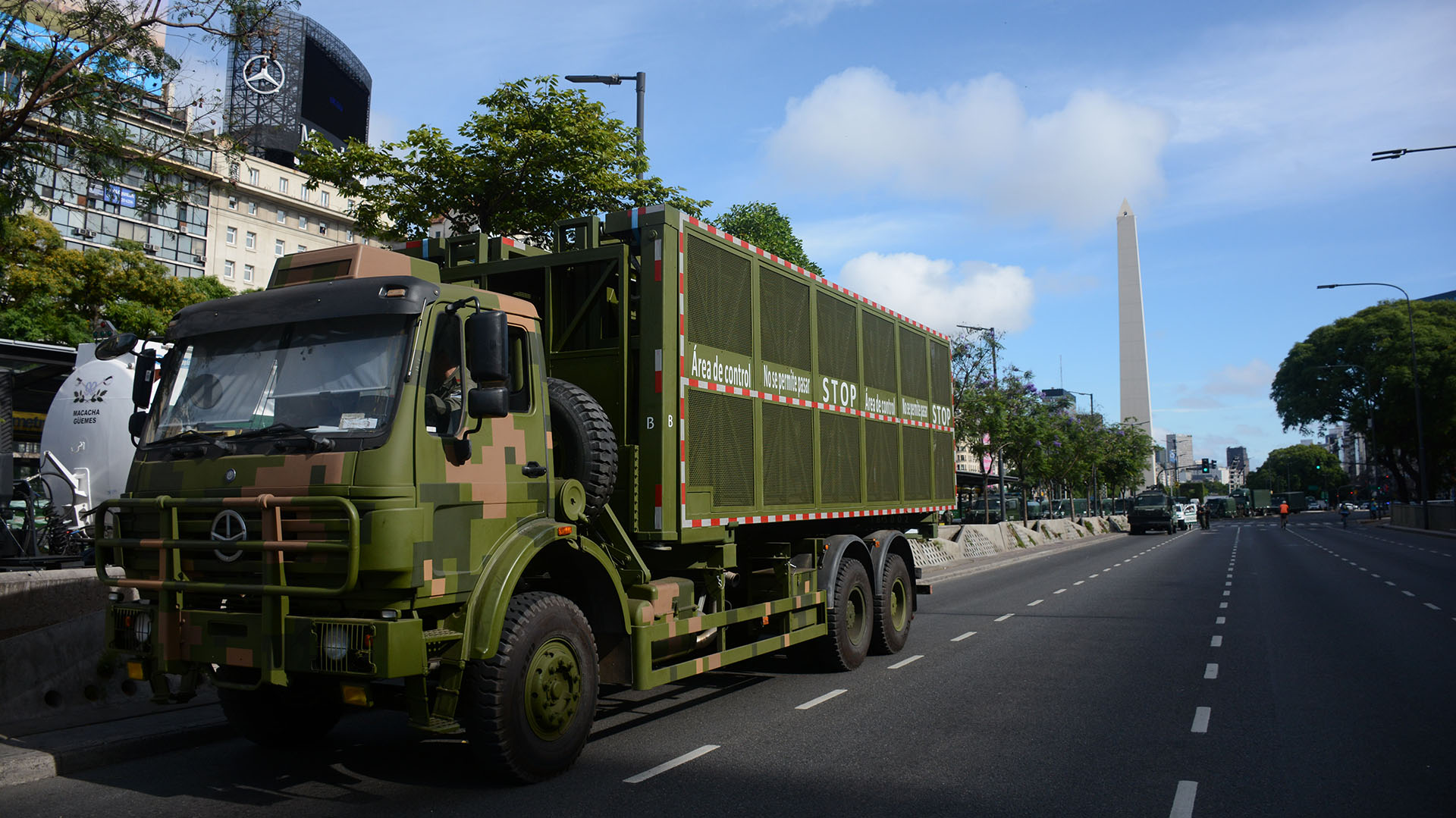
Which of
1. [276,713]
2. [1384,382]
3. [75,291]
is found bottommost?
[276,713]

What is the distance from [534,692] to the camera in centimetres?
554

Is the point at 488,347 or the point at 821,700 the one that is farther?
the point at 821,700

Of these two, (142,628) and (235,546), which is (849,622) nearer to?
(235,546)

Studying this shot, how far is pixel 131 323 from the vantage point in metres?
35.1

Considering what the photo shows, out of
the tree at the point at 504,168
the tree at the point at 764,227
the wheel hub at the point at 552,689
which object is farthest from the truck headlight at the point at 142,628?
the tree at the point at 764,227

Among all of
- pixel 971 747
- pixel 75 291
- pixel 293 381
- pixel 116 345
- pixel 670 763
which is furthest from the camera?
pixel 75 291

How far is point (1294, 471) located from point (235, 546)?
606 ft

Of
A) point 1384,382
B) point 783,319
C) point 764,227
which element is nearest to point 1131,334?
point 1384,382

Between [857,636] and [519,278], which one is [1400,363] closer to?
[857,636]

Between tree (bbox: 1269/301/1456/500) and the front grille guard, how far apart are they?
62.6 meters

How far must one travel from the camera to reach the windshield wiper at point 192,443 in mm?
5258

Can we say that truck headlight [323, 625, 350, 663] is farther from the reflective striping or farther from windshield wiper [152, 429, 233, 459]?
the reflective striping

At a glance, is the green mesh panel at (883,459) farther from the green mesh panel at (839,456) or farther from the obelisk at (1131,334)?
the obelisk at (1131,334)

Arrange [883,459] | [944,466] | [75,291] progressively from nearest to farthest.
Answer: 1. [883,459]
2. [944,466]
3. [75,291]
